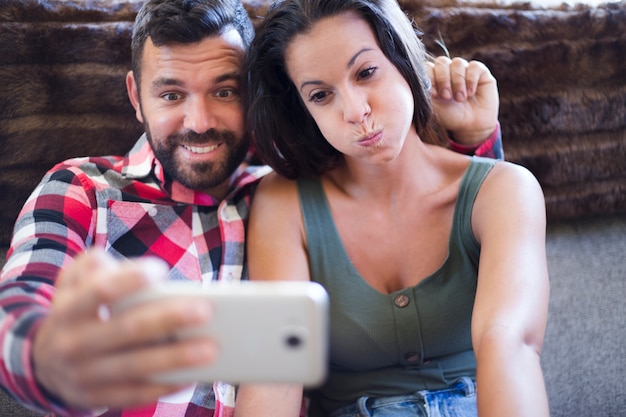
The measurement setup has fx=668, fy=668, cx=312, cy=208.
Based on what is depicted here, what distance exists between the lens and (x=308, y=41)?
102 cm

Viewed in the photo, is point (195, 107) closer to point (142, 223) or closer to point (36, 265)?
point (142, 223)

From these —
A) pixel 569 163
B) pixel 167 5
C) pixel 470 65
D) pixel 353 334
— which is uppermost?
pixel 167 5

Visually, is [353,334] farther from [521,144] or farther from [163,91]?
[521,144]

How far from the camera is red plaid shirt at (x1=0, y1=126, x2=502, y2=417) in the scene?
98cm

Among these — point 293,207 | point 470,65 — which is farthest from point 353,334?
point 470,65

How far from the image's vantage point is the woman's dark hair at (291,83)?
104 cm

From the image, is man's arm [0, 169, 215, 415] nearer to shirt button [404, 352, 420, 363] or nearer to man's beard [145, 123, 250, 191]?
man's beard [145, 123, 250, 191]

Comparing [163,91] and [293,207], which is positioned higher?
[163,91]

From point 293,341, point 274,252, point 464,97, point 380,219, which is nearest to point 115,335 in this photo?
point 293,341

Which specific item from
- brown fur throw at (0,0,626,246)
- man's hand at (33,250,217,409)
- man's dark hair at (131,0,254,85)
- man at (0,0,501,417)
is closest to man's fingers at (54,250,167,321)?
man's hand at (33,250,217,409)

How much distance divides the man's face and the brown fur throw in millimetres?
220

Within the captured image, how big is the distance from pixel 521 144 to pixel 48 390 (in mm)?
1160

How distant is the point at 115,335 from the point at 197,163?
0.60 metres

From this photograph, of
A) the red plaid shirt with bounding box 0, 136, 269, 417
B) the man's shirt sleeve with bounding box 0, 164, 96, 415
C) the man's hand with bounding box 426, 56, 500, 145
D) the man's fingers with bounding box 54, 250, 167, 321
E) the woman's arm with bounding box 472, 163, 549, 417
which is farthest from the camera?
the man's hand with bounding box 426, 56, 500, 145
